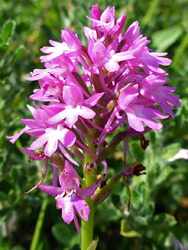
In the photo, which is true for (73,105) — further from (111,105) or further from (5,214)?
(5,214)

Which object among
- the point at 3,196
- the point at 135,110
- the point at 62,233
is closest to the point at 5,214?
the point at 3,196

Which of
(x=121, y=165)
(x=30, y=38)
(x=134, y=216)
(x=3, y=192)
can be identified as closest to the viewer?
(x=134, y=216)

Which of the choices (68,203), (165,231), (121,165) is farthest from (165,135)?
(68,203)

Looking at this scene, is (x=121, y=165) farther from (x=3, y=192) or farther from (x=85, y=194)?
(x=85, y=194)

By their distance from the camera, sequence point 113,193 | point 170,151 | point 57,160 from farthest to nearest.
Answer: point 113,193 < point 170,151 < point 57,160

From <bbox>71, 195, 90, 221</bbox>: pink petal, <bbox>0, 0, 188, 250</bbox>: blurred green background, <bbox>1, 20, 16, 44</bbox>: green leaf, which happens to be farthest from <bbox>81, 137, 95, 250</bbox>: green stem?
<bbox>1, 20, 16, 44</bbox>: green leaf

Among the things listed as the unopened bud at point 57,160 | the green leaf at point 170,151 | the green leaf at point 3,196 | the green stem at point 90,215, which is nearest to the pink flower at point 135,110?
the green stem at point 90,215
